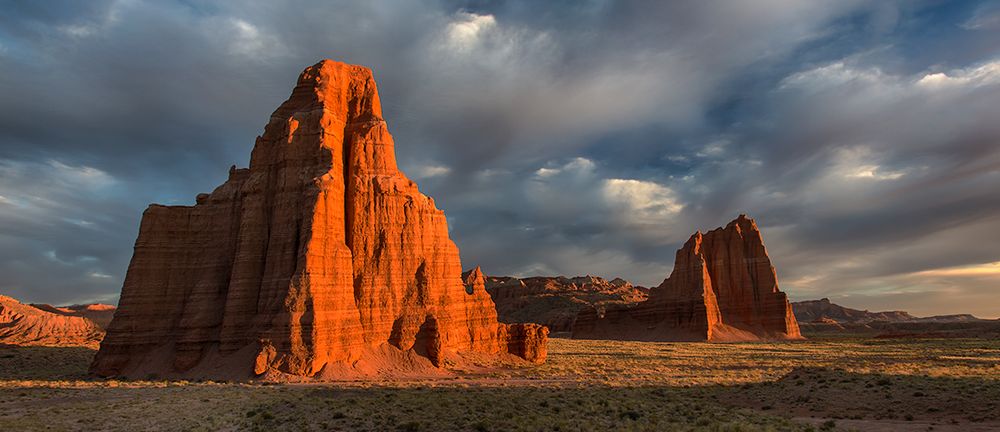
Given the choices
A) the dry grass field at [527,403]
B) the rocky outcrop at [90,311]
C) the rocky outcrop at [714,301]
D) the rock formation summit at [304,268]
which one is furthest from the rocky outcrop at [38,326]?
the rocky outcrop at [714,301]

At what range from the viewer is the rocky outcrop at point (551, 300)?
130 metres

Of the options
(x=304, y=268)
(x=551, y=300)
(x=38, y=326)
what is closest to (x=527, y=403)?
(x=304, y=268)

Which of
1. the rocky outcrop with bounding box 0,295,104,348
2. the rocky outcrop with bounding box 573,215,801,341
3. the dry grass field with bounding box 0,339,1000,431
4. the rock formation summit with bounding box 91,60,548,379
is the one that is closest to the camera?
the dry grass field with bounding box 0,339,1000,431

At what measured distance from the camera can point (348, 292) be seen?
35.6 meters

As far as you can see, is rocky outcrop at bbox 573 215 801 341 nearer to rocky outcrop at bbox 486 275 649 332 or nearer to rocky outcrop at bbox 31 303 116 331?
rocky outcrop at bbox 486 275 649 332

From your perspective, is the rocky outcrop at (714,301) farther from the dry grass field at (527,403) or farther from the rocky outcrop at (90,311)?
the rocky outcrop at (90,311)

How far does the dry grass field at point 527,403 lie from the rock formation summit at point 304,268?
311 centimetres

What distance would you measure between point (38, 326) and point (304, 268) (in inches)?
3150

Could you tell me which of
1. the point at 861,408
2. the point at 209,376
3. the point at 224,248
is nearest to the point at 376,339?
the point at 209,376

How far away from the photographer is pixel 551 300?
477 ft

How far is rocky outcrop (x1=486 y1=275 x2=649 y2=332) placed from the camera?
129750 mm

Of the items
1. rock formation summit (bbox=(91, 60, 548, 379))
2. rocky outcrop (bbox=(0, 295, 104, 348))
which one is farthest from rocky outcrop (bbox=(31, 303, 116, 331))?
rock formation summit (bbox=(91, 60, 548, 379))

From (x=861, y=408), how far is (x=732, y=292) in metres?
82.0

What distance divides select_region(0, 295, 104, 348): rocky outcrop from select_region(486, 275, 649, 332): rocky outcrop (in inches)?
3164
